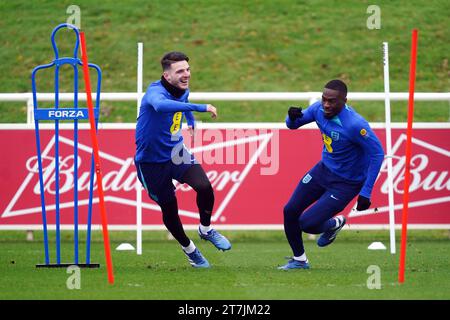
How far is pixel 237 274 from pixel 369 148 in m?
1.86

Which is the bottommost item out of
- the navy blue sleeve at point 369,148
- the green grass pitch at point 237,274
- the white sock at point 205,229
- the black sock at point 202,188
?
the green grass pitch at point 237,274

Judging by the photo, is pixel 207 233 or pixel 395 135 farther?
pixel 395 135

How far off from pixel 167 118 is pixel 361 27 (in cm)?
1481

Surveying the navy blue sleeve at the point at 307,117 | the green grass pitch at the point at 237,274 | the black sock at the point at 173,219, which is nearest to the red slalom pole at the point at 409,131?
the green grass pitch at the point at 237,274

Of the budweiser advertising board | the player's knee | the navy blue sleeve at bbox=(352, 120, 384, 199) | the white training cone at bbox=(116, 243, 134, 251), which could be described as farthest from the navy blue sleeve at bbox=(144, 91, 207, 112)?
the budweiser advertising board

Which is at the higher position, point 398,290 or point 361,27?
point 361,27

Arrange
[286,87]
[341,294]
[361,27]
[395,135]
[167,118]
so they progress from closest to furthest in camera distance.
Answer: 1. [341,294]
2. [167,118]
3. [395,135]
4. [286,87]
5. [361,27]

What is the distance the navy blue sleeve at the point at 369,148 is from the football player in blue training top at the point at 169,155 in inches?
64.7

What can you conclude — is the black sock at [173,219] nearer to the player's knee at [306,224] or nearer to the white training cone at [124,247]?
the player's knee at [306,224]

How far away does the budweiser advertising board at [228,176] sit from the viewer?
15.5 meters

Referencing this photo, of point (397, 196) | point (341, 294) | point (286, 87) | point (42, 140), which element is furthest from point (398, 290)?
point (286, 87)

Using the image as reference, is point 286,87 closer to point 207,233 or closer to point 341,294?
point 207,233

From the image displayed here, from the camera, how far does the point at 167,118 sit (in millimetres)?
11555

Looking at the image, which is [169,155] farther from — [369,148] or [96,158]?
[369,148]
